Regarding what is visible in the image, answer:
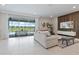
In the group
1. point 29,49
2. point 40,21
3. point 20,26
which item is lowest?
point 29,49

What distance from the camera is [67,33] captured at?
5.68 m

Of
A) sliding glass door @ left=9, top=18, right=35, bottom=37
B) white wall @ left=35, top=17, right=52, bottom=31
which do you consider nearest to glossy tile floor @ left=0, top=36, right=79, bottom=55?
sliding glass door @ left=9, top=18, right=35, bottom=37

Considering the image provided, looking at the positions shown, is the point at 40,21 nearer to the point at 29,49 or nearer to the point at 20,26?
the point at 20,26

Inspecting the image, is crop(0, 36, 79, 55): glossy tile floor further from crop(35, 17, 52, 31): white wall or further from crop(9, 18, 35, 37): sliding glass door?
crop(35, 17, 52, 31): white wall

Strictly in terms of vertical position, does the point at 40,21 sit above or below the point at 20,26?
above

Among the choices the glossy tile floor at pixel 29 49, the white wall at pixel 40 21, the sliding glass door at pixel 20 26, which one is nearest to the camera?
the glossy tile floor at pixel 29 49

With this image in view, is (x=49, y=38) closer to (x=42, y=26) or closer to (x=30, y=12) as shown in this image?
(x=42, y=26)

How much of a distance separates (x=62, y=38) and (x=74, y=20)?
200cm

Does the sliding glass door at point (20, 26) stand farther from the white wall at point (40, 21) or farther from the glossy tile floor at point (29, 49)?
the glossy tile floor at point (29, 49)

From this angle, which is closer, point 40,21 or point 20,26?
point 20,26

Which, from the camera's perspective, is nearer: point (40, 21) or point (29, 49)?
point (29, 49)

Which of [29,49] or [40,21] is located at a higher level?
[40,21]

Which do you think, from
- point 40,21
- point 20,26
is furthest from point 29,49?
point 40,21

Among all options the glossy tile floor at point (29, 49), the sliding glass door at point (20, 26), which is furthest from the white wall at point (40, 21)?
the glossy tile floor at point (29, 49)
